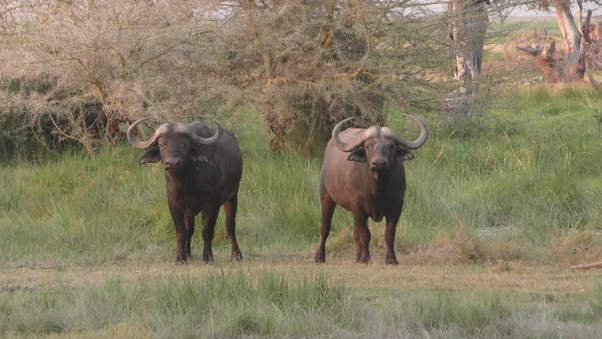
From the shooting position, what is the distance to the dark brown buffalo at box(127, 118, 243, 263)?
33.5 ft

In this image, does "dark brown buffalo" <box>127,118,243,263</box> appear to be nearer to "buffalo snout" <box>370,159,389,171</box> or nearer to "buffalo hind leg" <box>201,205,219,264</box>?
"buffalo hind leg" <box>201,205,219,264</box>

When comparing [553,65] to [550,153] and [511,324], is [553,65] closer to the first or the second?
[550,153]

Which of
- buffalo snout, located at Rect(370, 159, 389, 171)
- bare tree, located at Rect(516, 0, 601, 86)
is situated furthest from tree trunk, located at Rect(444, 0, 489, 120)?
bare tree, located at Rect(516, 0, 601, 86)

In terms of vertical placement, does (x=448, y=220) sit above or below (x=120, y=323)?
below

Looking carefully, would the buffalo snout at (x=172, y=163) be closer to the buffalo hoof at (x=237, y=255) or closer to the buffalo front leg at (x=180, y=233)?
the buffalo front leg at (x=180, y=233)

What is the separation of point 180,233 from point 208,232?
28 centimetres

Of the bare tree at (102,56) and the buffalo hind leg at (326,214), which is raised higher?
the bare tree at (102,56)

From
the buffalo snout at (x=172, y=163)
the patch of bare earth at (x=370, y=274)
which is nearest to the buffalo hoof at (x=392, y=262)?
the patch of bare earth at (x=370, y=274)

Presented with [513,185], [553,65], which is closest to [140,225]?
[513,185]

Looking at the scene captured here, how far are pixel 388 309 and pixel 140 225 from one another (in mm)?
6248

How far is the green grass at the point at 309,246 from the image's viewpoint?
6.50 meters

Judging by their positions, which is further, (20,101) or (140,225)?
(20,101)

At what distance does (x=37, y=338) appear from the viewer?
6320 mm

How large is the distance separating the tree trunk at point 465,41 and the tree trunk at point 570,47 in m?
11.8
